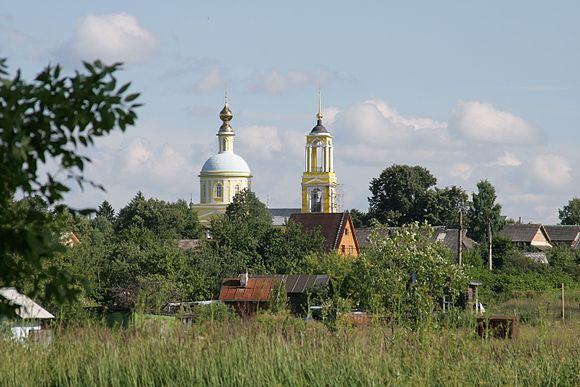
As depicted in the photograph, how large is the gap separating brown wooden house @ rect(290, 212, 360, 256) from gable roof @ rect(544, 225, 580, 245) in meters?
43.6

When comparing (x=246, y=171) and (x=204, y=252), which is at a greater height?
(x=246, y=171)

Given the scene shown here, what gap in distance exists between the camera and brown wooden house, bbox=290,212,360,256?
233 ft

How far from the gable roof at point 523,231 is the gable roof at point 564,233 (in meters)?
6.22

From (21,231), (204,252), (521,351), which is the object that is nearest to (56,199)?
(21,231)

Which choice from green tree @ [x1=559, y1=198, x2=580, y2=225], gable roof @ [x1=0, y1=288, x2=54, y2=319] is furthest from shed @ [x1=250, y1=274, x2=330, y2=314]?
green tree @ [x1=559, y1=198, x2=580, y2=225]

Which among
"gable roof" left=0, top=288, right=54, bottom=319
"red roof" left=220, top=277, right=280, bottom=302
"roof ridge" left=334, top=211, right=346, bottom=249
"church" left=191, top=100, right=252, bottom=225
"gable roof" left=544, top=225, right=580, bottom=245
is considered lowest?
"red roof" left=220, top=277, right=280, bottom=302

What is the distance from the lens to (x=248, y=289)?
121 feet

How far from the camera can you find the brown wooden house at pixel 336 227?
233ft

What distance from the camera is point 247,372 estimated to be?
9.99m

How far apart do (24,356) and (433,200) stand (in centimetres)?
8676

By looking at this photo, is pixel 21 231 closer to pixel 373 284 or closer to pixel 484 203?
pixel 373 284

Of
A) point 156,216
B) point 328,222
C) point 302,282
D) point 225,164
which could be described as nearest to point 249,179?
point 225,164

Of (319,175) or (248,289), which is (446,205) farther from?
(248,289)

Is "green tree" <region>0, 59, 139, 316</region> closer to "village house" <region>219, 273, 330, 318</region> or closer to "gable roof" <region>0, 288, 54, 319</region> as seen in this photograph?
"gable roof" <region>0, 288, 54, 319</region>
